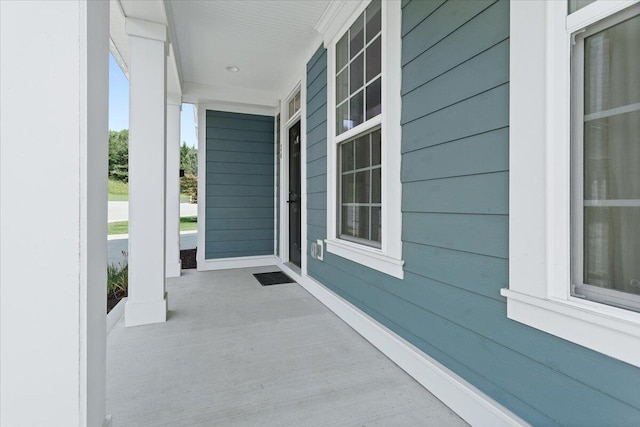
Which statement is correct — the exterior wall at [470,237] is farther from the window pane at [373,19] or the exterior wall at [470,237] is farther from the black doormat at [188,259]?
the black doormat at [188,259]

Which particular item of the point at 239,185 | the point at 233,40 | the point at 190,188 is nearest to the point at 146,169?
the point at 233,40

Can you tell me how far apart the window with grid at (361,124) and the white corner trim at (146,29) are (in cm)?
154

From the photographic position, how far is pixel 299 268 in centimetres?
424

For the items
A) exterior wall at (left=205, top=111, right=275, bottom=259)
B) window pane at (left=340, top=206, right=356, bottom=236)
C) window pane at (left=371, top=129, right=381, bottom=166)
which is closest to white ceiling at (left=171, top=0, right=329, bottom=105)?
exterior wall at (left=205, top=111, right=275, bottom=259)

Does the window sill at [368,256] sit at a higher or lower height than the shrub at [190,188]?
lower

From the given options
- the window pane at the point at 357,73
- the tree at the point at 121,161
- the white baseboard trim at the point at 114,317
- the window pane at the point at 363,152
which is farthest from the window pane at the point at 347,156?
the tree at the point at 121,161

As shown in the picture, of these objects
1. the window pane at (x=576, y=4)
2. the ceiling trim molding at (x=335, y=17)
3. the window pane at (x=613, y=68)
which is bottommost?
the window pane at (x=613, y=68)

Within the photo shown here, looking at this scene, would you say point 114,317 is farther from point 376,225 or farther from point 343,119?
point 343,119

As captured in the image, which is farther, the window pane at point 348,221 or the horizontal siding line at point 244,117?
the horizontal siding line at point 244,117

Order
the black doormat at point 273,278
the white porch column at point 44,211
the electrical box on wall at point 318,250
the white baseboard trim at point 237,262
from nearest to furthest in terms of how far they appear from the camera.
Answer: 1. the white porch column at point 44,211
2. the electrical box on wall at point 318,250
3. the black doormat at point 273,278
4. the white baseboard trim at point 237,262

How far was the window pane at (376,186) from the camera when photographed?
2.31 meters

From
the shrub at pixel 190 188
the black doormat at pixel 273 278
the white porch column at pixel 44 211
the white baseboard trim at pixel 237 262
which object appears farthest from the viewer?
the shrub at pixel 190 188

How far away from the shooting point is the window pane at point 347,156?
2.79m

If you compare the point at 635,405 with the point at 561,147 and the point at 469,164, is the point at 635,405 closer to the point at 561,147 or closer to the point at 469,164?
the point at 561,147
